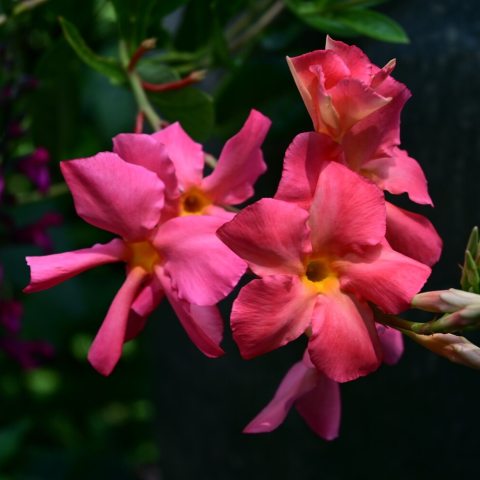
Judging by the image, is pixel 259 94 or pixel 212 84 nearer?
pixel 259 94

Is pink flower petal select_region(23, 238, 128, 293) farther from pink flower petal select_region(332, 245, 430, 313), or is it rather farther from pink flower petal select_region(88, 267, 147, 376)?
pink flower petal select_region(332, 245, 430, 313)

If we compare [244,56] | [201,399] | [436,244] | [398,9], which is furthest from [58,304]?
[436,244]

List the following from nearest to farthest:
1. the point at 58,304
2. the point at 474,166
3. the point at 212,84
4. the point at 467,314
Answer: the point at 467,314 → the point at 474,166 → the point at 212,84 → the point at 58,304

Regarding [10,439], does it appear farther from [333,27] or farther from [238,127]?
[333,27]

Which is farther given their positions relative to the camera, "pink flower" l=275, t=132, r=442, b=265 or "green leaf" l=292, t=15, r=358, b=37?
"green leaf" l=292, t=15, r=358, b=37

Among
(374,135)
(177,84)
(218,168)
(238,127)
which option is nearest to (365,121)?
(374,135)

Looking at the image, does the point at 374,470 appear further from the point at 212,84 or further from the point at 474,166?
the point at 212,84

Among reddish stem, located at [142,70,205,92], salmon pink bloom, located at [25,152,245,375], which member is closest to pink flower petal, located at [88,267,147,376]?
salmon pink bloom, located at [25,152,245,375]
